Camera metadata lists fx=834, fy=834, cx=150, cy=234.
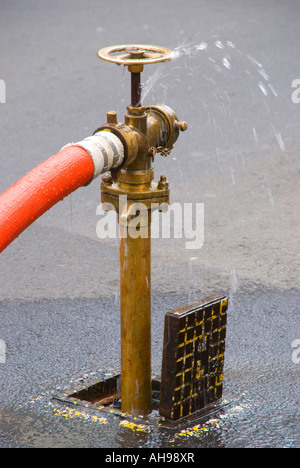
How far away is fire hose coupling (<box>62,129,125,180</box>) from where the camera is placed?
9.81 feet

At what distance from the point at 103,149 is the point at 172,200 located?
3.30 metres

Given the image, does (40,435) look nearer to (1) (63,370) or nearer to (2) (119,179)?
(1) (63,370)

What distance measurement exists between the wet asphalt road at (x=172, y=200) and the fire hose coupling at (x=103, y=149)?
692 mm

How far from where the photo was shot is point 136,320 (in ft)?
11.1

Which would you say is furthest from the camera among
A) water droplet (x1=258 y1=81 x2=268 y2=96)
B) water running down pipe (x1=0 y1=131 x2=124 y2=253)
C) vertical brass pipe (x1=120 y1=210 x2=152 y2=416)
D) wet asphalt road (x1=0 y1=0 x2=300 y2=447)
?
water droplet (x1=258 y1=81 x2=268 y2=96)

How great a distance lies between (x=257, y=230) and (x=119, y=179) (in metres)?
2.72

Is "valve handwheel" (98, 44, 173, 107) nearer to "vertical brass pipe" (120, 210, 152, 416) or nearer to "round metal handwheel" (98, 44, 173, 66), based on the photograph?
"round metal handwheel" (98, 44, 173, 66)

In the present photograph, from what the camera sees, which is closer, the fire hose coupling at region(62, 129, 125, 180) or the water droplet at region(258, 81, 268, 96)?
the fire hose coupling at region(62, 129, 125, 180)

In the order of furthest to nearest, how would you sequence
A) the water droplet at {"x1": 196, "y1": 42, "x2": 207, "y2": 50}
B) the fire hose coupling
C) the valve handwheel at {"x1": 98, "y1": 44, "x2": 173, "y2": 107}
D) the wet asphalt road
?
the water droplet at {"x1": 196, "y1": 42, "x2": 207, "y2": 50} → the wet asphalt road → the valve handwheel at {"x1": 98, "y1": 44, "x2": 173, "y2": 107} → the fire hose coupling

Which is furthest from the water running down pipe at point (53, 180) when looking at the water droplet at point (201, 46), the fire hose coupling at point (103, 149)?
the water droplet at point (201, 46)

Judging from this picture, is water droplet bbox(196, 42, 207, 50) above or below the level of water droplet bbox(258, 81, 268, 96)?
above

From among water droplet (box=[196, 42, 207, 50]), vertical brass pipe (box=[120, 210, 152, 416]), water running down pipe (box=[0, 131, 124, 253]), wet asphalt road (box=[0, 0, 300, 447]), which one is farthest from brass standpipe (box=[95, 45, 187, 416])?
water droplet (box=[196, 42, 207, 50])

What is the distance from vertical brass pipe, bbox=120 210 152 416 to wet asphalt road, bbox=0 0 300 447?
164 mm

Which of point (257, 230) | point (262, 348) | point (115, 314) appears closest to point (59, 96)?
point (257, 230)
